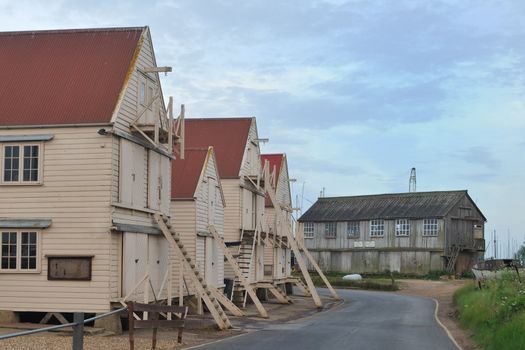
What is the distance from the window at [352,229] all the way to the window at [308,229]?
4.09 m

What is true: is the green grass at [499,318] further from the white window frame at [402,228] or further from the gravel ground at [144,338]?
the white window frame at [402,228]

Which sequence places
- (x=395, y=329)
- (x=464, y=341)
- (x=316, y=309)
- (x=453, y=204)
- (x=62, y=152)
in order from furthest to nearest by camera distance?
(x=453, y=204), (x=316, y=309), (x=395, y=329), (x=62, y=152), (x=464, y=341)

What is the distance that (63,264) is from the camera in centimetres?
2367

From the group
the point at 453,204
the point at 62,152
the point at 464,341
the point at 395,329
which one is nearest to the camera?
the point at 464,341

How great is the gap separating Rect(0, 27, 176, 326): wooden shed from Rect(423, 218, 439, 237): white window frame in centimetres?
4587

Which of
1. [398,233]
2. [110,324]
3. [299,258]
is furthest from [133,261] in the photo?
[398,233]

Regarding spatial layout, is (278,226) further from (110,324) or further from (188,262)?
(110,324)

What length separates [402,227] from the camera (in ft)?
229

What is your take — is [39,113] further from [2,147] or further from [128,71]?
[128,71]

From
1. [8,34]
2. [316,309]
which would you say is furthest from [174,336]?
[316,309]

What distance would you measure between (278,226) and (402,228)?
23.9m

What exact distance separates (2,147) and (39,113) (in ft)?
5.12

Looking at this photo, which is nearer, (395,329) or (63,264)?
(63,264)

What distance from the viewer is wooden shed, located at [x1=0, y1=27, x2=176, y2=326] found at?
2362cm
